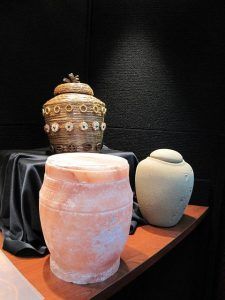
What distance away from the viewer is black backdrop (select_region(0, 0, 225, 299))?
1.58 meters

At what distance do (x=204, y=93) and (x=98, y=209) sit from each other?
3.75 feet

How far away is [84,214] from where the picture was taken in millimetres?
792

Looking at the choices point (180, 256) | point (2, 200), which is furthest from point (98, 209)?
point (180, 256)

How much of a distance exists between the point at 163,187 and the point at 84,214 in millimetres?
569

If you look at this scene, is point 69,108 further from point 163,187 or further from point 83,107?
point 163,187

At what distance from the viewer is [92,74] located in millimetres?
1867

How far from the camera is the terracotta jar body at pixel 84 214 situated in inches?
31.4

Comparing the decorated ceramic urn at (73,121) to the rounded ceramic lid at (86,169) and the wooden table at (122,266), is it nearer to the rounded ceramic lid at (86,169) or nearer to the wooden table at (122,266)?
the rounded ceramic lid at (86,169)

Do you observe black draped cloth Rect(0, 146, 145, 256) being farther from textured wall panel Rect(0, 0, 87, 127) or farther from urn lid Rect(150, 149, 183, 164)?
urn lid Rect(150, 149, 183, 164)

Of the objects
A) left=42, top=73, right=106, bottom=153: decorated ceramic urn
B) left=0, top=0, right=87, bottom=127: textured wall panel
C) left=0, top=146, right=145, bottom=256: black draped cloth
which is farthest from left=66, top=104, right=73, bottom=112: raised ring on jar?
left=0, top=0, right=87, bottom=127: textured wall panel

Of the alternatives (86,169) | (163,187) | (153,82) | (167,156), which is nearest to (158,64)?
(153,82)

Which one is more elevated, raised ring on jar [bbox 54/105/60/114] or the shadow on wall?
the shadow on wall

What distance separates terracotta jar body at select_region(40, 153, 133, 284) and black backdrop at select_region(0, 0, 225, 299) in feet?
2.54

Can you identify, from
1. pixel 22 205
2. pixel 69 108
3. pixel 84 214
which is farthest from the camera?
pixel 69 108
